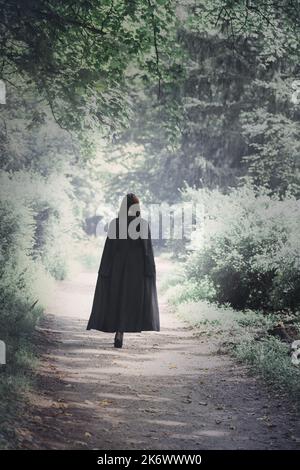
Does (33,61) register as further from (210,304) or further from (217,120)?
(217,120)

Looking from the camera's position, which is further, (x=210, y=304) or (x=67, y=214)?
(x=67, y=214)

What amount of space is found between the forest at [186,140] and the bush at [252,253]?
4cm

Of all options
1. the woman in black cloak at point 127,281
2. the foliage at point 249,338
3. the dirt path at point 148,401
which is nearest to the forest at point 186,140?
the foliage at point 249,338

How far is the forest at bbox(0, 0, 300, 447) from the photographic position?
388 inches

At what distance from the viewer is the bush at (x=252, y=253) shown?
1163cm

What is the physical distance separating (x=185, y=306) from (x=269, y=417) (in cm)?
780

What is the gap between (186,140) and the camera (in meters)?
24.3

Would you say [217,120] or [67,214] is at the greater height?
[217,120]

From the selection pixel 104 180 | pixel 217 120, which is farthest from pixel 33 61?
pixel 104 180

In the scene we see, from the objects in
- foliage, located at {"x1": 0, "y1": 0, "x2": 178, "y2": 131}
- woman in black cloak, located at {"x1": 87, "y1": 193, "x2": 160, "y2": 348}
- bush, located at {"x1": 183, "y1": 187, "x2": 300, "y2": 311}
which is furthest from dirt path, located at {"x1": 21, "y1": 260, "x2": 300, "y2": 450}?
foliage, located at {"x1": 0, "y1": 0, "x2": 178, "y2": 131}
